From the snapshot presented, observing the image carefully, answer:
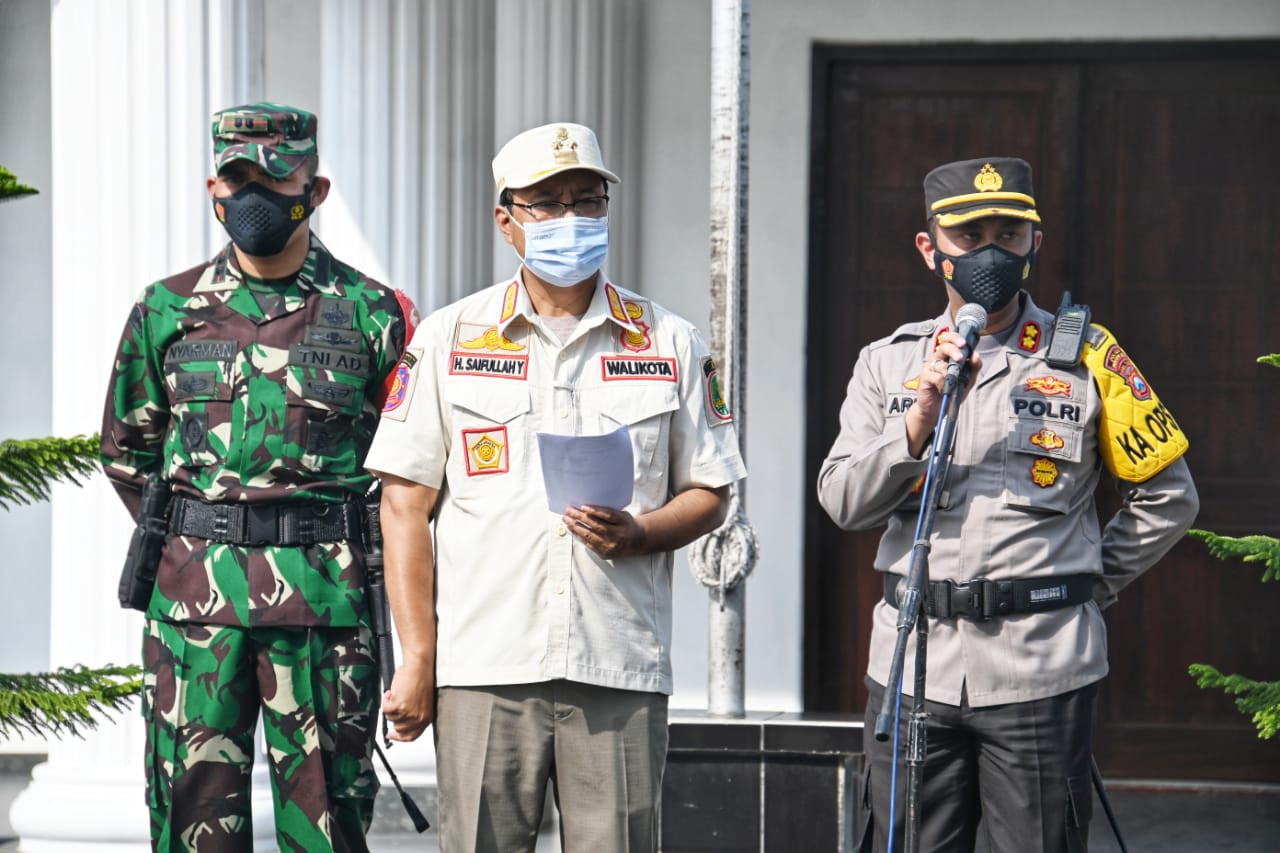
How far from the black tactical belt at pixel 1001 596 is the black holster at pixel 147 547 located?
1683mm

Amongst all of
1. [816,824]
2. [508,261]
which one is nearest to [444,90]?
[508,261]

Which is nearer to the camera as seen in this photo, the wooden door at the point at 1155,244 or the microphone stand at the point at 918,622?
the microphone stand at the point at 918,622

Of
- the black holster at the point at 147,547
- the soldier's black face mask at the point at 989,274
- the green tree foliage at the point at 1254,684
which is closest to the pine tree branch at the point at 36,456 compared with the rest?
the black holster at the point at 147,547

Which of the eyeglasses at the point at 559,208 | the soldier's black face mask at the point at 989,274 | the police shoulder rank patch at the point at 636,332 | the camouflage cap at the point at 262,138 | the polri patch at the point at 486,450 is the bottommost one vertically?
the polri patch at the point at 486,450

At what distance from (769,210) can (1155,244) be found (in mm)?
1551

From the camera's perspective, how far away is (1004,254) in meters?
3.67

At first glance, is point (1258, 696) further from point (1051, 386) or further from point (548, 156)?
point (548, 156)

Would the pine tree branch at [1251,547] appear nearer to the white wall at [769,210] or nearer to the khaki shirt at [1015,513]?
the khaki shirt at [1015,513]

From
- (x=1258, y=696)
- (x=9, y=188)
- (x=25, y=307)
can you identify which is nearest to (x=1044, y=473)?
(x=1258, y=696)

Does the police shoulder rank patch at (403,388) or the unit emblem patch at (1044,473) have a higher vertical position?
the police shoulder rank patch at (403,388)

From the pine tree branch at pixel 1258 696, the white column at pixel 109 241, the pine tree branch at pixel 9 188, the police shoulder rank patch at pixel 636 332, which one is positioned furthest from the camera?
the white column at pixel 109 241

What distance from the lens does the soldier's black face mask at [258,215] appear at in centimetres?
399

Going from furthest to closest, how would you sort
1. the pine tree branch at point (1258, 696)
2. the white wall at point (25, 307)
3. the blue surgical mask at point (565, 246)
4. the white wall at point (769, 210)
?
the white wall at point (25, 307) < the white wall at point (769, 210) < the pine tree branch at point (1258, 696) < the blue surgical mask at point (565, 246)

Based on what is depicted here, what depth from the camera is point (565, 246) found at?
3.46m
